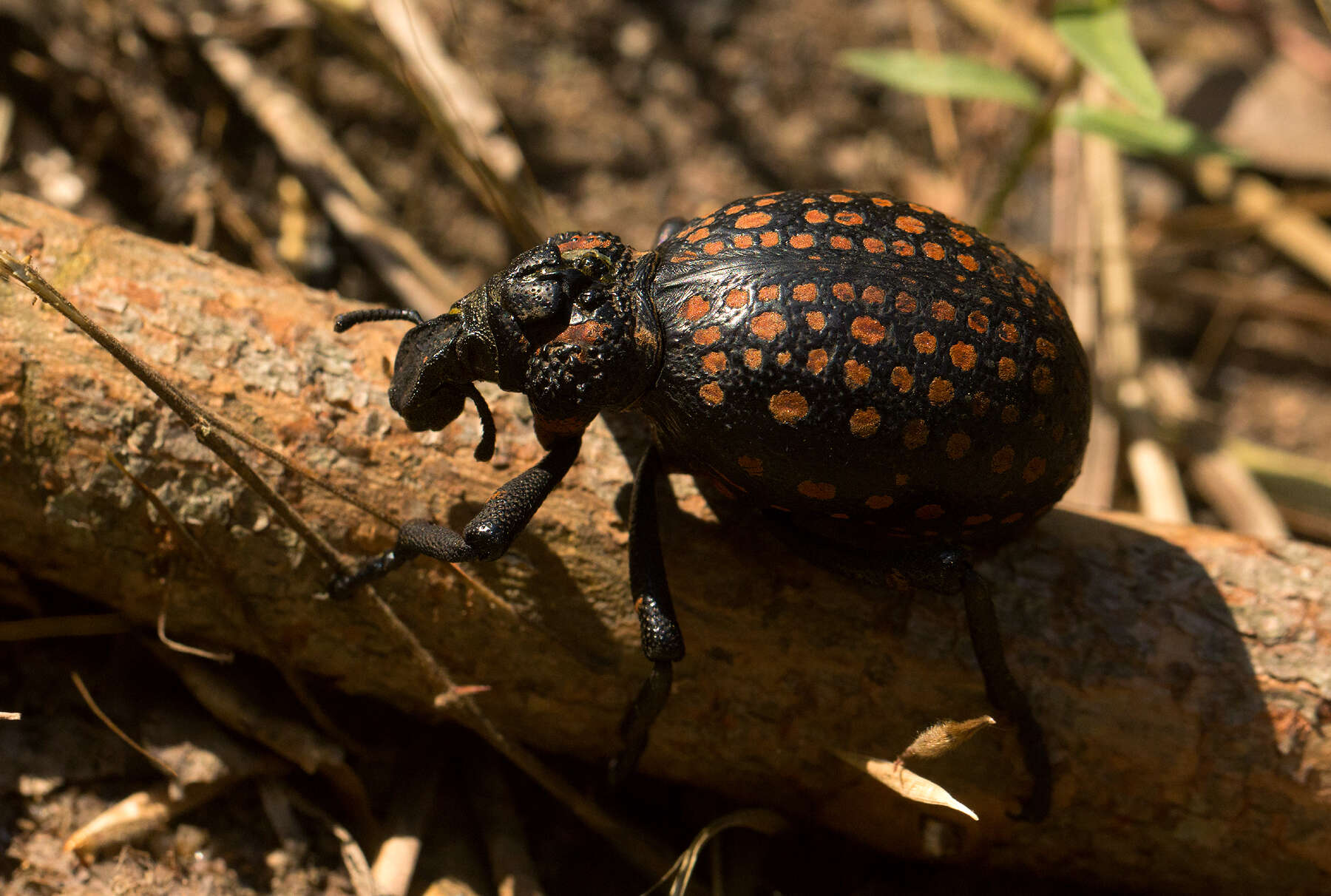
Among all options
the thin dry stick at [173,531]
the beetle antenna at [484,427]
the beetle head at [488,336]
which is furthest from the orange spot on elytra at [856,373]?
the thin dry stick at [173,531]

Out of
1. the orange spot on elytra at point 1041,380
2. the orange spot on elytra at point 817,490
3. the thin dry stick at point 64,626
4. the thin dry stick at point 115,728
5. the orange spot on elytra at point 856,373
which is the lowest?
the thin dry stick at point 115,728

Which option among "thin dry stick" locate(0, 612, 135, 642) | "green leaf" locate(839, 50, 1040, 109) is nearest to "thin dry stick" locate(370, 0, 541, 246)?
"green leaf" locate(839, 50, 1040, 109)

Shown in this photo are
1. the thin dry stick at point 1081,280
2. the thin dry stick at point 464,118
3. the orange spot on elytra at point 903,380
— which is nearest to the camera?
the orange spot on elytra at point 903,380

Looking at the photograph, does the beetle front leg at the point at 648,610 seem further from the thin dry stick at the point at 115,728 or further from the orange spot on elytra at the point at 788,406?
the thin dry stick at the point at 115,728

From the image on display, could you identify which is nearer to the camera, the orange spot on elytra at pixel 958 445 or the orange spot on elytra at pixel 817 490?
the orange spot on elytra at pixel 958 445

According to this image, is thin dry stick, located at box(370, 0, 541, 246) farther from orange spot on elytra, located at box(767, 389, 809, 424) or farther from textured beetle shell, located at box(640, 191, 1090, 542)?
orange spot on elytra, located at box(767, 389, 809, 424)

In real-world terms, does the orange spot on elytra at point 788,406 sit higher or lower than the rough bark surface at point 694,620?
higher

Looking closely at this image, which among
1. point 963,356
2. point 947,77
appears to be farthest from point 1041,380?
point 947,77

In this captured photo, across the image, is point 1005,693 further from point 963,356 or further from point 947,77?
point 947,77
